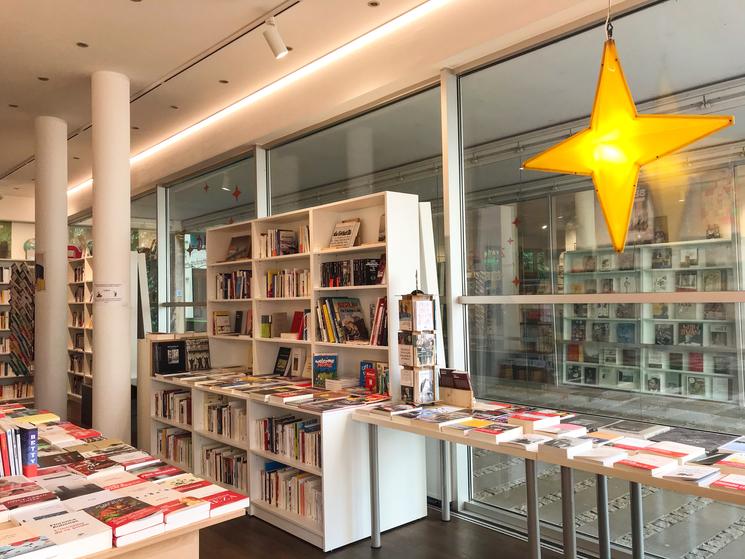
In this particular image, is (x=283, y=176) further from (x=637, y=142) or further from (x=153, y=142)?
(x=637, y=142)

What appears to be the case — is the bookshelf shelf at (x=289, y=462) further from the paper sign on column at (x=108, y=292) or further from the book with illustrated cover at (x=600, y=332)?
the paper sign on column at (x=108, y=292)

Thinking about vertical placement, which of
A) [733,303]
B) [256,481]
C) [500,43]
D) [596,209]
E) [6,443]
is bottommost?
[256,481]

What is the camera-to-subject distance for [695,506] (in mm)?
3498

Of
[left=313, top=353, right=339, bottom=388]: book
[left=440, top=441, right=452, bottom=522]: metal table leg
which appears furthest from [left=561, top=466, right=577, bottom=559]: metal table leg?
[left=313, top=353, right=339, bottom=388]: book

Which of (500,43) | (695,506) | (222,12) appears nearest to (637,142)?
(500,43)

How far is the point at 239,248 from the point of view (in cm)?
570

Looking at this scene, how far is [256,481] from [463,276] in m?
2.14

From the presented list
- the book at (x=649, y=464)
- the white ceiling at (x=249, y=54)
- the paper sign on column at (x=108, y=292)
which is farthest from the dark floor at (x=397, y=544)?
the white ceiling at (x=249, y=54)

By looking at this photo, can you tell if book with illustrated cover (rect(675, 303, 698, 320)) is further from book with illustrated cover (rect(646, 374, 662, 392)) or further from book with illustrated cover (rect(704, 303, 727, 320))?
book with illustrated cover (rect(646, 374, 662, 392))

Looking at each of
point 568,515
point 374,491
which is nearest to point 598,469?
point 568,515

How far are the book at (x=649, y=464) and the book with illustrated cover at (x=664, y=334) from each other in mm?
931

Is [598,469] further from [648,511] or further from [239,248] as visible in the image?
[239,248]

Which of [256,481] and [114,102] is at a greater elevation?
[114,102]

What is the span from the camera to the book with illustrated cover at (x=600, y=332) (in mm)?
3584
